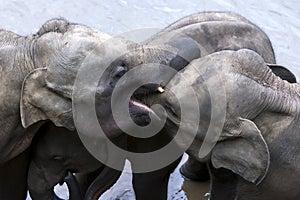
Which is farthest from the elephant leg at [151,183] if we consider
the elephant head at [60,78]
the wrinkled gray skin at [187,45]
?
the elephant head at [60,78]

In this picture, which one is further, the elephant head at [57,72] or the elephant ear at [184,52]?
the elephant ear at [184,52]

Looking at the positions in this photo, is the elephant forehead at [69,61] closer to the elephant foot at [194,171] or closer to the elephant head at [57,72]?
the elephant head at [57,72]

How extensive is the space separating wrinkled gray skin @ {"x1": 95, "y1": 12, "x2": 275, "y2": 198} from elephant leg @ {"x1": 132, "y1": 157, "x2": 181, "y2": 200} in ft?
0.07

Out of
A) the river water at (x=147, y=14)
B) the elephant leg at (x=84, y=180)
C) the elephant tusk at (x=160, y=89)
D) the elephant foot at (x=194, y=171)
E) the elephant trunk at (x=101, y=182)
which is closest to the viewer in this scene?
the elephant tusk at (x=160, y=89)

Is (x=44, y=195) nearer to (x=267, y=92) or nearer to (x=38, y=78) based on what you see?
(x=38, y=78)

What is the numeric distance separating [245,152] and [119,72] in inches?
20.3

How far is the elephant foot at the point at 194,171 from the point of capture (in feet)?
13.3

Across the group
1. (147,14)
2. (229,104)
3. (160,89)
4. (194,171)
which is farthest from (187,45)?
(147,14)

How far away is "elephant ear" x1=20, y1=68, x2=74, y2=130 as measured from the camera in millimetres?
2992

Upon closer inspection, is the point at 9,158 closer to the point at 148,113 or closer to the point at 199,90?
the point at 148,113

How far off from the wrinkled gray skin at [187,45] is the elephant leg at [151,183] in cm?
2

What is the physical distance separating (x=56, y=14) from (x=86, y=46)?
231 cm

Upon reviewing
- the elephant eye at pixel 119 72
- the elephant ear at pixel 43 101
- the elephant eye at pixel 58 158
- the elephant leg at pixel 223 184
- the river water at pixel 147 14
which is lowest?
the river water at pixel 147 14

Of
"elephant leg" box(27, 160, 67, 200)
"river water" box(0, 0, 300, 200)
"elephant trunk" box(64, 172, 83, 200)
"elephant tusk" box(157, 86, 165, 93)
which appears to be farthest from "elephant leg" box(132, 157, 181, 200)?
"river water" box(0, 0, 300, 200)
